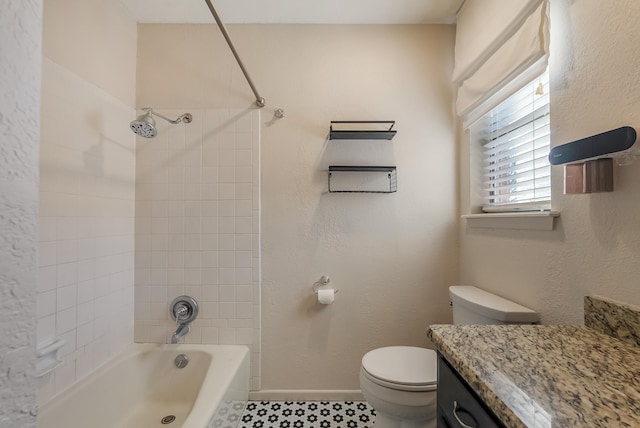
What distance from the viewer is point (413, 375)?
1.23m

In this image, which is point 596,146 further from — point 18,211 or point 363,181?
point 18,211

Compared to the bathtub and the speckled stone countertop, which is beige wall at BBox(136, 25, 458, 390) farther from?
the speckled stone countertop

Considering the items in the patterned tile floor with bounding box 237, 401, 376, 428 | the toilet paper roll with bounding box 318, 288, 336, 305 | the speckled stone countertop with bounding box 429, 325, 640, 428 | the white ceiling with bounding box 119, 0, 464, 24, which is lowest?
the patterned tile floor with bounding box 237, 401, 376, 428

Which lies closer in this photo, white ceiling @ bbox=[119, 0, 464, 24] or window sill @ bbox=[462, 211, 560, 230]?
window sill @ bbox=[462, 211, 560, 230]

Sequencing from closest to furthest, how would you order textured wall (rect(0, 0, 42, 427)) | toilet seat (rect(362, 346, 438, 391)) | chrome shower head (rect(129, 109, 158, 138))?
textured wall (rect(0, 0, 42, 427)), toilet seat (rect(362, 346, 438, 391)), chrome shower head (rect(129, 109, 158, 138))

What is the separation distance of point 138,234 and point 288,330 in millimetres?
1176

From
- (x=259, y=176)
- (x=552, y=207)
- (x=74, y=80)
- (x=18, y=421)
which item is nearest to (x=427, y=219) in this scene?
(x=552, y=207)

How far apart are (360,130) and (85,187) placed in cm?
159

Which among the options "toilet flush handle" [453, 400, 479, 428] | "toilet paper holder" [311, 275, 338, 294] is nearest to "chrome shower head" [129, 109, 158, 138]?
"toilet paper holder" [311, 275, 338, 294]

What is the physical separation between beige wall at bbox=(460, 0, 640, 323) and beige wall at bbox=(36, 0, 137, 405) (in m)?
2.13

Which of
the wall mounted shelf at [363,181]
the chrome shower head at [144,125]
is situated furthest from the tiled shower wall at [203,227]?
the wall mounted shelf at [363,181]

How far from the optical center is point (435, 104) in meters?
1.79

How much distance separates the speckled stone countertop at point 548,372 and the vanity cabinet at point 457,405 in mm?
49

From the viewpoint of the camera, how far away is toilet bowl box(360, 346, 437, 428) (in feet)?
3.84
